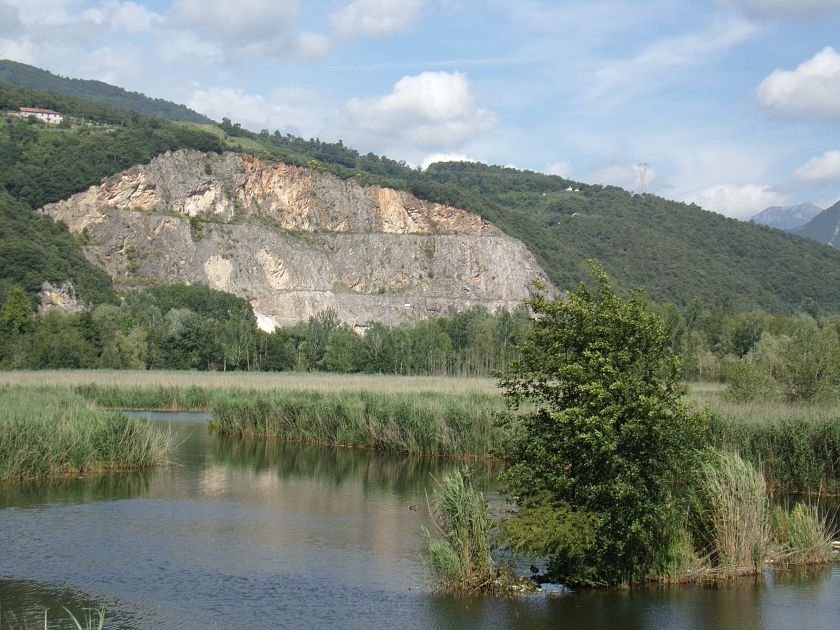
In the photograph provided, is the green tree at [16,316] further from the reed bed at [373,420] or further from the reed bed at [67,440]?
the reed bed at [67,440]

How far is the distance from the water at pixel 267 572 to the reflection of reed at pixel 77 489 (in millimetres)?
72

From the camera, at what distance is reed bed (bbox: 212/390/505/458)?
3084 centimetres

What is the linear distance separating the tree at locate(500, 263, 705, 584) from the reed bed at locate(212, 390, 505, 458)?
452 inches

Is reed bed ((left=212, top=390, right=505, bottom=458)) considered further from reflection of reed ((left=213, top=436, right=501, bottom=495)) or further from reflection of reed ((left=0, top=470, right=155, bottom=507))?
reflection of reed ((left=0, top=470, right=155, bottom=507))

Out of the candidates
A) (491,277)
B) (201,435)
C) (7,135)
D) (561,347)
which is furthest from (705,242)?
(561,347)

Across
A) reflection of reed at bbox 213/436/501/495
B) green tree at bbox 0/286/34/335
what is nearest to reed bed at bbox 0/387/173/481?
reflection of reed at bbox 213/436/501/495

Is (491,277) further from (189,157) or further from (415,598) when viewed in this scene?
(415,598)

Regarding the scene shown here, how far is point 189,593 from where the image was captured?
14922 millimetres

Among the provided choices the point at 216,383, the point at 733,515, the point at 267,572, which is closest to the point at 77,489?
the point at 267,572

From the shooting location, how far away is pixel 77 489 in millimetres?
23562

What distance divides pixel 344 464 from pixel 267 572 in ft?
46.1

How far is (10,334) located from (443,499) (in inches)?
Answer: 2386

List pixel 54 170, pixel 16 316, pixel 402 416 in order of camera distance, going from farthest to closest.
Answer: pixel 54 170 < pixel 16 316 < pixel 402 416

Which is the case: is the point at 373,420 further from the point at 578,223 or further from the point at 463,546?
the point at 578,223
